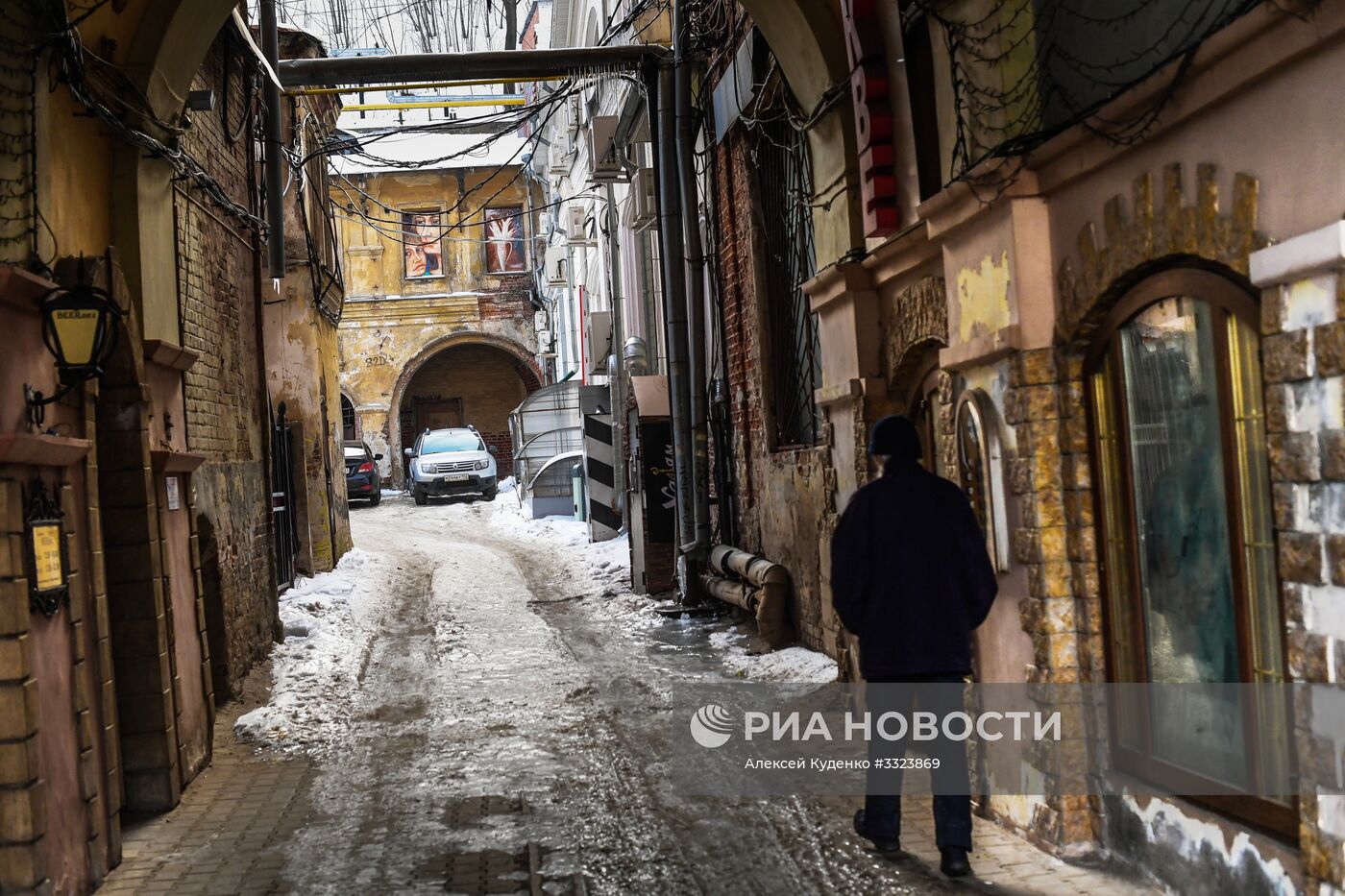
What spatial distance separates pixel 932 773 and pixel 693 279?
8.28 m

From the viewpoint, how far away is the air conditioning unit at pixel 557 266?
99.6 ft

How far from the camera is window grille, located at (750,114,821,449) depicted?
9.95 metres

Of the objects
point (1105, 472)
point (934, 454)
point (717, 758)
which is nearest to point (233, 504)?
point (717, 758)

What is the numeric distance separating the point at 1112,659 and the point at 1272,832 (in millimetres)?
1157

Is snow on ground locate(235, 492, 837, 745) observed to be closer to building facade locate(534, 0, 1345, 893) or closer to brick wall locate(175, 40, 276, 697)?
brick wall locate(175, 40, 276, 697)

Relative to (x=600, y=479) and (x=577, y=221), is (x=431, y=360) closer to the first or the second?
(x=577, y=221)

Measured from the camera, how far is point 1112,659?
16.8 feet

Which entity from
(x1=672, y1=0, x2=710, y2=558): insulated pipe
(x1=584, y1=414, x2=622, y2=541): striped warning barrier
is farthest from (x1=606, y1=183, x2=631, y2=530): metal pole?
(x1=672, y1=0, x2=710, y2=558): insulated pipe

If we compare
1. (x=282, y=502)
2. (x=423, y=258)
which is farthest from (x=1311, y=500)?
(x=423, y=258)

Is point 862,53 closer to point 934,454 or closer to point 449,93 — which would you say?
point 934,454

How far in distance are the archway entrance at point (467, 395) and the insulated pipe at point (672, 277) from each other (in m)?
26.7

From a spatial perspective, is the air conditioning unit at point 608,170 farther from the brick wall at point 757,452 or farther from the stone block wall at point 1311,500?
the stone block wall at point 1311,500

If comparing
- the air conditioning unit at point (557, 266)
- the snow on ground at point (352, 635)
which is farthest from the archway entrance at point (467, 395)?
the snow on ground at point (352, 635)

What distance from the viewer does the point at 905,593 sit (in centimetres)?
508
